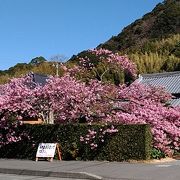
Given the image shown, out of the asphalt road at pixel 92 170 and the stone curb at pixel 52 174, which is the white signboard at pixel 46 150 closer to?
the asphalt road at pixel 92 170

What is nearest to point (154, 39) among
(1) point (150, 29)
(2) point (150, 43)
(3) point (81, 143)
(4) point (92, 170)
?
(1) point (150, 29)

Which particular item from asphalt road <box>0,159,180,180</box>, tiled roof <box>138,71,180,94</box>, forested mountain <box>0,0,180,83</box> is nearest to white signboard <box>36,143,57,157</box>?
asphalt road <box>0,159,180,180</box>

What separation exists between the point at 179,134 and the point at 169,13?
63306 mm

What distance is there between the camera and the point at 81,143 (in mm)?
20578

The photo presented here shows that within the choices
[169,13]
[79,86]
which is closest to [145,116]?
[79,86]

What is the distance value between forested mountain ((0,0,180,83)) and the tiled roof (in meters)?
Result: 11.9

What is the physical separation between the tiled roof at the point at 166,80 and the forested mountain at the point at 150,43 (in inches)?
468

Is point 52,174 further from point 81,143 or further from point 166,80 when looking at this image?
point 166,80

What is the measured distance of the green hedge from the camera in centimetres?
1939

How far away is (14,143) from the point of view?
2266 centimetres

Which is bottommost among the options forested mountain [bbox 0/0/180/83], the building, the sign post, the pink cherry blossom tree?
the sign post

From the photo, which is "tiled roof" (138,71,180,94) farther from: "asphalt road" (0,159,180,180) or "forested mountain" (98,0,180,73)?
"asphalt road" (0,159,180,180)

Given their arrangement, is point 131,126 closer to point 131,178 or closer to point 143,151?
point 143,151

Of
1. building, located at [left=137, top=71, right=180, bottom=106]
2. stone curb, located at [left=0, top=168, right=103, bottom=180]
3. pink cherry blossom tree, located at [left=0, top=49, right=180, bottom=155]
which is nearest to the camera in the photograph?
stone curb, located at [left=0, top=168, right=103, bottom=180]
